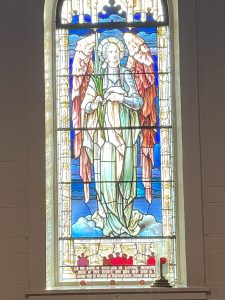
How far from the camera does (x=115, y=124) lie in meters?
6.91

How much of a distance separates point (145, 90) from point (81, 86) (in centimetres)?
53

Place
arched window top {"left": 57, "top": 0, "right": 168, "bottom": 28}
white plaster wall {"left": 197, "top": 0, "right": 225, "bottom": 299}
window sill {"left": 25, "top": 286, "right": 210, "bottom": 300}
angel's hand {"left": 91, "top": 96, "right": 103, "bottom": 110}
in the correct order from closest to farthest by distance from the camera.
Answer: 1. window sill {"left": 25, "top": 286, "right": 210, "bottom": 300}
2. white plaster wall {"left": 197, "top": 0, "right": 225, "bottom": 299}
3. angel's hand {"left": 91, "top": 96, "right": 103, "bottom": 110}
4. arched window top {"left": 57, "top": 0, "right": 168, "bottom": 28}

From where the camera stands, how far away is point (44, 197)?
256 inches

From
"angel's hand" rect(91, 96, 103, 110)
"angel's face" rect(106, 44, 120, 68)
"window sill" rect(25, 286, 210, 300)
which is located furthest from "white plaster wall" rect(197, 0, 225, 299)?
"angel's hand" rect(91, 96, 103, 110)

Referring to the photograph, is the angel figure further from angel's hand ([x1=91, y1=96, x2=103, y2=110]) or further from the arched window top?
the arched window top

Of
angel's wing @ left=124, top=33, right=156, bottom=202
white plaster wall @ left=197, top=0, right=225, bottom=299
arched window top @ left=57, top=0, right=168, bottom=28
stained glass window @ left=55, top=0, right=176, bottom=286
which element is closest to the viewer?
white plaster wall @ left=197, top=0, right=225, bottom=299

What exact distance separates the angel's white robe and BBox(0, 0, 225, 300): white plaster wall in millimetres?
498

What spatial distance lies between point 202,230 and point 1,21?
7.53ft

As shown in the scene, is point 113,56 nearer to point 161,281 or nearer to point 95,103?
point 95,103

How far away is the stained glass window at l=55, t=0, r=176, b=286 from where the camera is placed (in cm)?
671

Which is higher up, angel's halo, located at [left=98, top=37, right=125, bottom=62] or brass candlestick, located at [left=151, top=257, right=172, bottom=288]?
angel's halo, located at [left=98, top=37, right=125, bottom=62]

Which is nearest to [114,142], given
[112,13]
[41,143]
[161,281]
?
[41,143]

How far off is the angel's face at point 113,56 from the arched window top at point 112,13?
207mm

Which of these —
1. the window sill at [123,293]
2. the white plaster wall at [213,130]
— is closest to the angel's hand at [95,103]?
the white plaster wall at [213,130]
